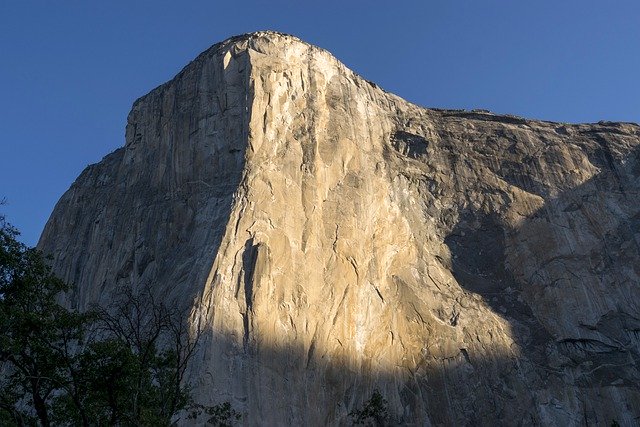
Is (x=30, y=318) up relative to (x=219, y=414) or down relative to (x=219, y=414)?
down

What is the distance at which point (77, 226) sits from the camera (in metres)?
55.2

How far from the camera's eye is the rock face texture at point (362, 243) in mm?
38719

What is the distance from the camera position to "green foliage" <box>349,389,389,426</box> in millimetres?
36906

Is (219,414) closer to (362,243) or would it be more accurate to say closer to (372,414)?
(372,414)

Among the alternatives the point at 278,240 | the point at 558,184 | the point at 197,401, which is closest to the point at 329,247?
the point at 278,240

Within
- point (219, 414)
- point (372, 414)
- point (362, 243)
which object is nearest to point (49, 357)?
point (219, 414)

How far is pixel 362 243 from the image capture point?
147ft

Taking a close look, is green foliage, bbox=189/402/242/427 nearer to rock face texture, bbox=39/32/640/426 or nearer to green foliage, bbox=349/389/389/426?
rock face texture, bbox=39/32/640/426

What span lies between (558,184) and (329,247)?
19.7 metres

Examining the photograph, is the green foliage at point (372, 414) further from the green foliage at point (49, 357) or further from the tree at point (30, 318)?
the tree at point (30, 318)

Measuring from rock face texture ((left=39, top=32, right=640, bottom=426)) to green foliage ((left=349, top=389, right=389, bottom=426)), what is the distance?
67 cm

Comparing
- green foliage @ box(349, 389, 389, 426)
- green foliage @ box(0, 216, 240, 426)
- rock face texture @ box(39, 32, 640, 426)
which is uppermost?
rock face texture @ box(39, 32, 640, 426)

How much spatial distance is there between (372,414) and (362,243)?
444 inches

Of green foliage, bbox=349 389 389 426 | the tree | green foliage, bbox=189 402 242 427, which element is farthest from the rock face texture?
the tree
